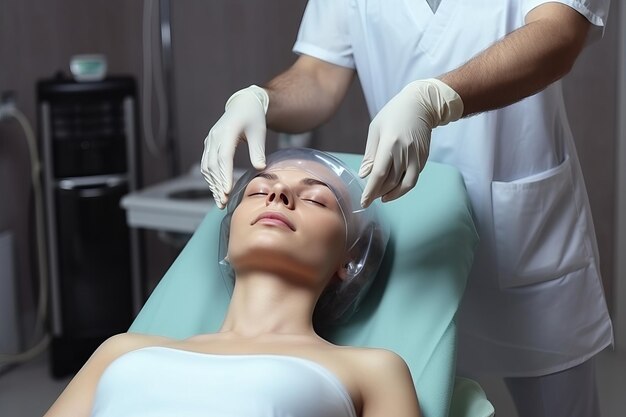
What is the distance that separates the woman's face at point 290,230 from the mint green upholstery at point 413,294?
0.34 ft

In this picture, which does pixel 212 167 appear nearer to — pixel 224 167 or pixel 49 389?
pixel 224 167

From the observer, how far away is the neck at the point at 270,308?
4.56 feet

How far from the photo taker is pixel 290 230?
1.40m

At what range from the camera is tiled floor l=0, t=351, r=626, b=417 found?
8.68ft

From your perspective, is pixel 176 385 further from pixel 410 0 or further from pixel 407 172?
pixel 410 0

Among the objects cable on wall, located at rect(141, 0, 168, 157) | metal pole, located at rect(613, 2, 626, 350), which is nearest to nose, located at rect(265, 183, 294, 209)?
metal pole, located at rect(613, 2, 626, 350)

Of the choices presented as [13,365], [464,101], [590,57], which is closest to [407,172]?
[464,101]

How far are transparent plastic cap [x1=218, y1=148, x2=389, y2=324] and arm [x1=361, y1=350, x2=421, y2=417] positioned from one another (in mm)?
209

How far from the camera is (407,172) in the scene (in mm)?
1327

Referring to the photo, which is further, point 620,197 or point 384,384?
point 620,197

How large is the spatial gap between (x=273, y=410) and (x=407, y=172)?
40cm

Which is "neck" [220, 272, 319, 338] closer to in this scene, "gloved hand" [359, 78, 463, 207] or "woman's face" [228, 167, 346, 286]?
"woman's face" [228, 167, 346, 286]

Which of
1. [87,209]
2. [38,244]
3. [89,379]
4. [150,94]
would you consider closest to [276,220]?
[89,379]

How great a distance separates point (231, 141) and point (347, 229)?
238mm
